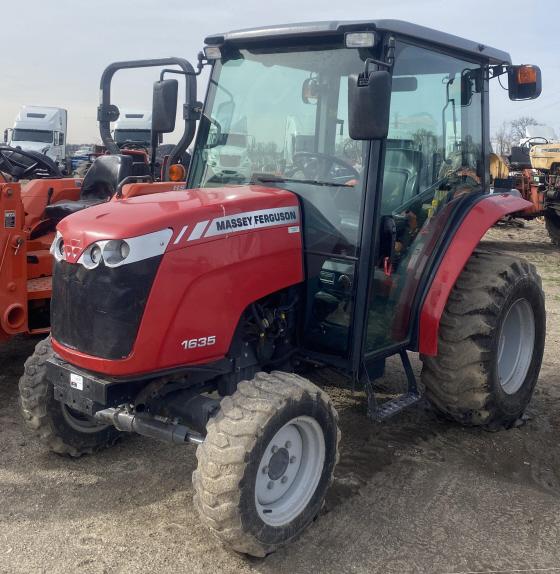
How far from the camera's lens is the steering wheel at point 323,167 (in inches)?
134

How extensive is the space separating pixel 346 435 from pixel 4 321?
2.30 meters

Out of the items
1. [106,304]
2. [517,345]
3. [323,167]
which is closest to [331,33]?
[323,167]

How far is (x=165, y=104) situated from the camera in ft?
12.3

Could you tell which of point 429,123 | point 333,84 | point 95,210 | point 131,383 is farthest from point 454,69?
point 131,383

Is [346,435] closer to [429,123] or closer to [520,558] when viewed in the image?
[520,558]

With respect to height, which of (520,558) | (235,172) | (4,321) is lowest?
(520,558)

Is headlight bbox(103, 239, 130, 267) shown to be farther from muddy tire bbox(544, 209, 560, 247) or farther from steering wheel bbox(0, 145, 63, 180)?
muddy tire bbox(544, 209, 560, 247)

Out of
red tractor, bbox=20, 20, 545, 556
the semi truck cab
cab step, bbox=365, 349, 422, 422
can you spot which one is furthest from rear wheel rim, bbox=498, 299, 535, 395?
the semi truck cab

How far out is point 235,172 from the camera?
12.2 ft

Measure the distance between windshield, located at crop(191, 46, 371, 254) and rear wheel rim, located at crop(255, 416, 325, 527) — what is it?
0.91 m

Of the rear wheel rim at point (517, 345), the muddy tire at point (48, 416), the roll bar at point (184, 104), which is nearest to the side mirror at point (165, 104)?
the roll bar at point (184, 104)

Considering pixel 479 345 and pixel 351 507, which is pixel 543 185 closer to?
pixel 479 345

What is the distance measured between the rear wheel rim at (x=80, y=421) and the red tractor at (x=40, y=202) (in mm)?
1113

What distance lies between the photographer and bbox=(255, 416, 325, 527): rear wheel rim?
9.77 feet
